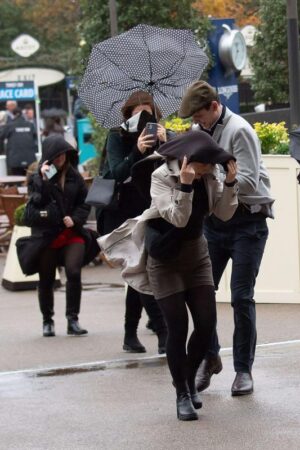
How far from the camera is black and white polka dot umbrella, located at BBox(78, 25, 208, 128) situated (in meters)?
8.37

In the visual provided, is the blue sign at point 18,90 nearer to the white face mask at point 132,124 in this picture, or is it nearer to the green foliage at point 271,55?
the green foliage at point 271,55

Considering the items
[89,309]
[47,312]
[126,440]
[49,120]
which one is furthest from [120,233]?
[49,120]

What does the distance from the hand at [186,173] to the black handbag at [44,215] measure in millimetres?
3483

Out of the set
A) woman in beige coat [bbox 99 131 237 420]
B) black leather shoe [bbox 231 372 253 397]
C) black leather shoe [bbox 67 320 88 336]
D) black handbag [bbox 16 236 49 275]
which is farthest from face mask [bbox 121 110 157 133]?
black leather shoe [bbox 67 320 88 336]

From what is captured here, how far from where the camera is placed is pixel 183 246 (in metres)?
6.77

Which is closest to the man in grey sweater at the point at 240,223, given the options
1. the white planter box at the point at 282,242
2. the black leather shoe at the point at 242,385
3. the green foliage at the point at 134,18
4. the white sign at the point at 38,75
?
the black leather shoe at the point at 242,385

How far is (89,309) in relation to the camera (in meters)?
11.5

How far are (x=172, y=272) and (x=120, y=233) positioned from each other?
589mm

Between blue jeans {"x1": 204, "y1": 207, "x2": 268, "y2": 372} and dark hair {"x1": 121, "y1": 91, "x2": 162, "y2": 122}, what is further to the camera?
dark hair {"x1": 121, "y1": 91, "x2": 162, "y2": 122}

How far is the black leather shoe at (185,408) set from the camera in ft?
22.3

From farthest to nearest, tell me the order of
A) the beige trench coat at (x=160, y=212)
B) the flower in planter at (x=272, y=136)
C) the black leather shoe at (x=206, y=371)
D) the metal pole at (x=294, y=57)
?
1. the metal pole at (x=294, y=57)
2. the flower in planter at (x=272, y=136)
3. the black leather shoe at (x=206, y=371)
4. the beige trench coat at (x=160, y=212)

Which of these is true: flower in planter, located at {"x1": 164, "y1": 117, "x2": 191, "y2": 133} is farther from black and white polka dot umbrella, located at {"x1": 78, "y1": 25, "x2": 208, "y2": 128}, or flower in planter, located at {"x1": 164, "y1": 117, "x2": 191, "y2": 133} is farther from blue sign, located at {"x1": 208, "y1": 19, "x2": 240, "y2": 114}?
blue sign, located at {"x1": 208, "y1": 19, "x2": 240, "y2": 114}

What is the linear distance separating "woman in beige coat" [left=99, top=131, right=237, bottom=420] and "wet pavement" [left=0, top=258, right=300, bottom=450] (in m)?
0.30

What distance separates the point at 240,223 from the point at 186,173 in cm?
101
